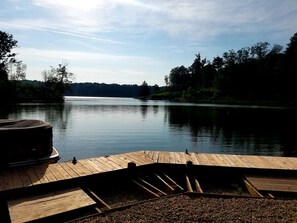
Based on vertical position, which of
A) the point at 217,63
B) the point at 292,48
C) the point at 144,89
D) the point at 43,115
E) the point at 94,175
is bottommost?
the point at 43,115

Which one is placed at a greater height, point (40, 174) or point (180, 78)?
point (180, 78)

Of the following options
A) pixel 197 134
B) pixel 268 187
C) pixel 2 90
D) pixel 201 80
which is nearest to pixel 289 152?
pixel 197 134

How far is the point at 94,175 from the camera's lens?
973 centimetres

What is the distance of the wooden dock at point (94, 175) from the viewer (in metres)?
7.50

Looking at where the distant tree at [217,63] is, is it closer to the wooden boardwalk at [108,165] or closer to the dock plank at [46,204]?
the wooden boardwalk at [108,165]

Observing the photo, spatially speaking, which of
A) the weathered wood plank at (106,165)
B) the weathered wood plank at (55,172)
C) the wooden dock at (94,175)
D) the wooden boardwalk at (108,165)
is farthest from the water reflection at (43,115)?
the wooden dock at (94,175)

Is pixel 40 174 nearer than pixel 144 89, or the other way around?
pixel 40 174

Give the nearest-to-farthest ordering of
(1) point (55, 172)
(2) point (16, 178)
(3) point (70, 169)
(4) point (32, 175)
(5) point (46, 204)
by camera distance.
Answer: (5) point (46, 204), (2) point (16, 178), (4) point (32, 175), (1) point (55, 172), (3) point (70, 169)

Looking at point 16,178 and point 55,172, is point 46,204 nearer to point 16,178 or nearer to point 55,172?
point 16,178

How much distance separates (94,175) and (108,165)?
1.17 m

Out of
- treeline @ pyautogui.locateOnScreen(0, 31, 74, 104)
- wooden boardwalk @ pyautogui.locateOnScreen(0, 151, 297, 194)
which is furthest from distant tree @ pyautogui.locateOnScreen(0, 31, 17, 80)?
wooden boardwalk @ pyautogui.locateOnScreen(0, 151, 297, 194)

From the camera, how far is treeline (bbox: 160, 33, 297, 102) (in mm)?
120500

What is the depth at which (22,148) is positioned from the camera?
11.0 m

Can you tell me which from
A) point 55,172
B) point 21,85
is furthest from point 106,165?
point 21,85
